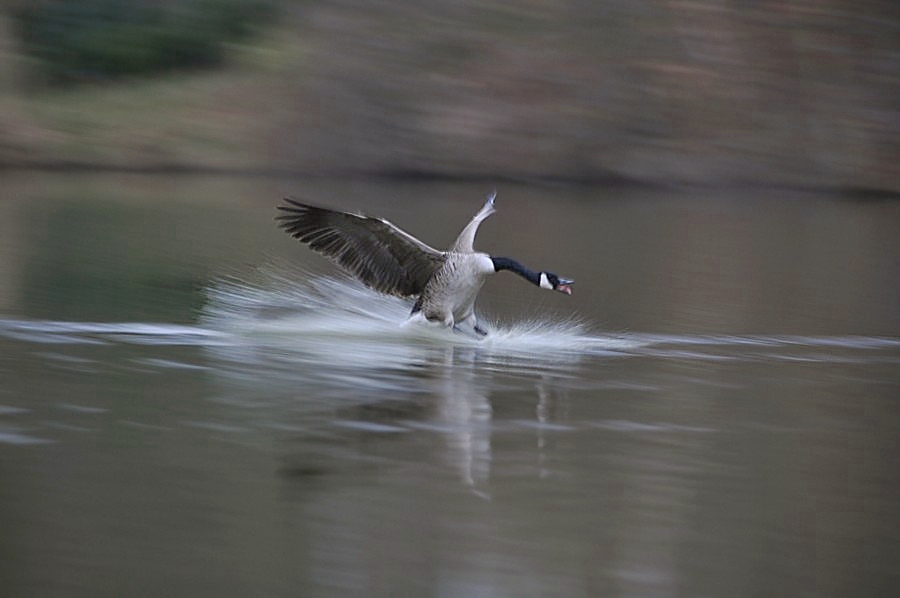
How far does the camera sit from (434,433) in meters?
8.46

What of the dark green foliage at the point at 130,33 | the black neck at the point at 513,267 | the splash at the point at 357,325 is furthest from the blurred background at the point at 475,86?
the black neck at the point at 513,267

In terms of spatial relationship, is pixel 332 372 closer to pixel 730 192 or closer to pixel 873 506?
pixel 873 506

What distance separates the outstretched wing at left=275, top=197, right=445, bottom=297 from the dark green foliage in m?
25.2

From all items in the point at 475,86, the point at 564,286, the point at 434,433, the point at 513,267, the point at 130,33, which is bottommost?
the point at 434,433

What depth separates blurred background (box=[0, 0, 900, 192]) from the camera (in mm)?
34125

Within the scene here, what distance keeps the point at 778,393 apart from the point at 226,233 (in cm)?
1000

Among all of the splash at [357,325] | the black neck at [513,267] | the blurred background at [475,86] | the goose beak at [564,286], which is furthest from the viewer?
the blurred background at [475,86]

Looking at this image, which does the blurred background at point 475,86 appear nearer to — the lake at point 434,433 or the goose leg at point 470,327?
the lake at point 434,433

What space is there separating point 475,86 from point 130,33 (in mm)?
7488

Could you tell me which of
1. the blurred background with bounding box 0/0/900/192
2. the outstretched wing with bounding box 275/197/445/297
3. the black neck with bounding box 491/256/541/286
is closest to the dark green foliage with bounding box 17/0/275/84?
the blurred background with bounding box 0/0/900/192

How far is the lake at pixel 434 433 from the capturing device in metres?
6.29

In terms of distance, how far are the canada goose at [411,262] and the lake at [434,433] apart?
0.29 m

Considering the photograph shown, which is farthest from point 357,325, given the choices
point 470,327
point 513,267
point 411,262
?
point 513,267

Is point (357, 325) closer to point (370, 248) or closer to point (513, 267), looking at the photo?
point (370, 248)
